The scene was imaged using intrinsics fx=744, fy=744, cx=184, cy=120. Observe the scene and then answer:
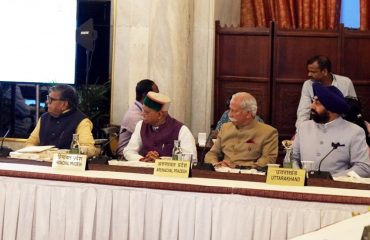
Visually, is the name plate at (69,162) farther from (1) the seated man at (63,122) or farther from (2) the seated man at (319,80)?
(2) the seated man at (319,80)

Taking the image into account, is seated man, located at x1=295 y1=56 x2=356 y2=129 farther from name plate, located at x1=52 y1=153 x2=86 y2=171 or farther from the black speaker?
name plate, located at x1=52 y1=153 x2=86 y2=171

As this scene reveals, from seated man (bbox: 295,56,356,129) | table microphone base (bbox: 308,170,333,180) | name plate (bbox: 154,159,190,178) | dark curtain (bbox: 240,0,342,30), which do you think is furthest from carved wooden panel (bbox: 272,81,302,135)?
name plate (bbox: 154,159,190,178)

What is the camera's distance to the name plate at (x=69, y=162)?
434cm

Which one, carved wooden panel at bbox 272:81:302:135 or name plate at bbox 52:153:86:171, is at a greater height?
carved wooden panel at bbox 272:81:302:135

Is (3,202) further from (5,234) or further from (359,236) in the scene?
(359,236)

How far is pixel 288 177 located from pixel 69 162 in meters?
1.29

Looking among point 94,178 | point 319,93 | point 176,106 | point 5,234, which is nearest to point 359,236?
point 94,178

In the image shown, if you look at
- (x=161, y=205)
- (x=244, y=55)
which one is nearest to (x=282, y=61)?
(x=244, y=55)

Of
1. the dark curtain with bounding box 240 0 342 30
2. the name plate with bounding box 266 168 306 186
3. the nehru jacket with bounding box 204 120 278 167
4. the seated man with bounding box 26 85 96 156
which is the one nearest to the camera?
the name plate with bounding box 266 168 306 186

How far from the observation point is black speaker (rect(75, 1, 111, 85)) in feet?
26.0

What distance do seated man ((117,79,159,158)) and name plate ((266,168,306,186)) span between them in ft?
9.00

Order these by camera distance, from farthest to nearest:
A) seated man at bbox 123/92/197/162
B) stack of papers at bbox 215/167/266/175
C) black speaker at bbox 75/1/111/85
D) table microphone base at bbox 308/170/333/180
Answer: black speaker at bbox 75/1/111/85 → seated man at bbox 123/92/197/162 → stack of papers at bbox 215/167/266/175 → table microphone base at bbox 308/170/333/180

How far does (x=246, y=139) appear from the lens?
5582 millimetres

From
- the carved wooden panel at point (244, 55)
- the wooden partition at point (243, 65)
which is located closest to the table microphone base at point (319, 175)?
the wooden partition at point (243, 65)
